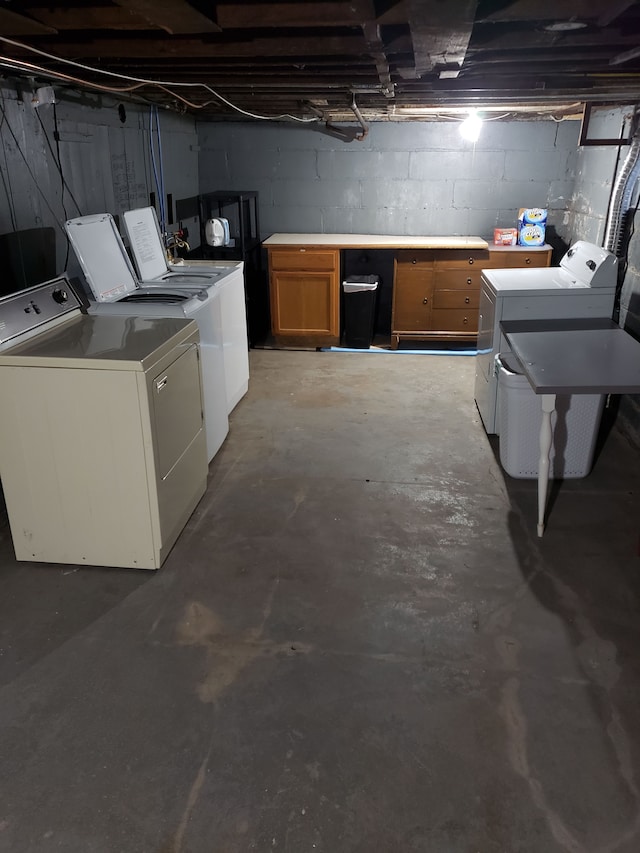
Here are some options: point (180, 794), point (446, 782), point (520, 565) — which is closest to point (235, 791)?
point (180, 794)

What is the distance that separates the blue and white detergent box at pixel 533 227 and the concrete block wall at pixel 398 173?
14.0 inches

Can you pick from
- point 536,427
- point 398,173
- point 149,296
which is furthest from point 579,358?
point 398,173

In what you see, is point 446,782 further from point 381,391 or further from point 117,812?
point 381,391

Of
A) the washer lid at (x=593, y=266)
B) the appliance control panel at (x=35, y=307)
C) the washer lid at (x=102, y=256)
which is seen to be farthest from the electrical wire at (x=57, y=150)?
the washer lid at (x=593, y=266)

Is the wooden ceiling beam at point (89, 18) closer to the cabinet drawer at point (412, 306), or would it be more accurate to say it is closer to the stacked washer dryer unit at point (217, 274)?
the stacked washer dryer unit at point (217, 274)

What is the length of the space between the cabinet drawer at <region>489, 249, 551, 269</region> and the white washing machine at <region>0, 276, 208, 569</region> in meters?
3.37

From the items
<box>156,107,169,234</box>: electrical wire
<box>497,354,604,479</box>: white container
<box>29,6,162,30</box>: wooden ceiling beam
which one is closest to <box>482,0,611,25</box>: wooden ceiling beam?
<box>29,6,162,30</box>: wooden ceiling beam

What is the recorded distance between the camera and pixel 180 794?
5.74ft

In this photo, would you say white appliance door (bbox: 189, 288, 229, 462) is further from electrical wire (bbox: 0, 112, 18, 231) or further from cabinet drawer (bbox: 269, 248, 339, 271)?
cabinet drawer (bbox: 269, 248, 339, 271)

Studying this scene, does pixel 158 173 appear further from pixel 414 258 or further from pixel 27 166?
pixel 414 258

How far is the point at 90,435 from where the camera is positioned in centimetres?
249

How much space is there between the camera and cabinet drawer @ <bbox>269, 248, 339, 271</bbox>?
5.44m

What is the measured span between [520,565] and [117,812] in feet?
5.86

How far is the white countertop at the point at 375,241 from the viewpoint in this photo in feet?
17.5
